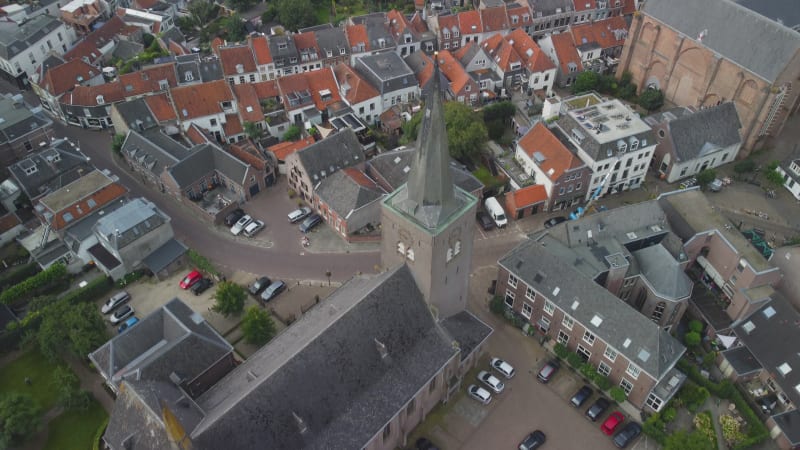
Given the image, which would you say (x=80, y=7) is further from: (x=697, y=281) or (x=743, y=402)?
(x=743, y=402)

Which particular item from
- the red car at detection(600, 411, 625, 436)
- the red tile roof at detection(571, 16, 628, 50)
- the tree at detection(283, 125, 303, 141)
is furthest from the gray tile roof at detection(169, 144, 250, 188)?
the red tile roof at detection(571, 16, 628, 50)

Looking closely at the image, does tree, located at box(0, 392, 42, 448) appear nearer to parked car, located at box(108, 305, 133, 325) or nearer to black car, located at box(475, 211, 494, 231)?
parked car, located at box(108, 305, 133, 325)

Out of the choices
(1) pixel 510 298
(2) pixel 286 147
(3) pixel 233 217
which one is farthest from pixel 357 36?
(1) pixel 510 298

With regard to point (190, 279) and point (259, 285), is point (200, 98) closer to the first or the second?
point (190, 279)

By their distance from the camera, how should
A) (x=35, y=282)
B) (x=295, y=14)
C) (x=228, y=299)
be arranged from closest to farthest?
(x=228, y=299), (x=35, y=282), (x=295, y=14)

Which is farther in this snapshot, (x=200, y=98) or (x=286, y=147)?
(x=200, y=98)

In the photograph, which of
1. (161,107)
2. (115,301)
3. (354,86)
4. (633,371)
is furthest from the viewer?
(354,86)

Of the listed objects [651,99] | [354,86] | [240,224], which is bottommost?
[240,224]

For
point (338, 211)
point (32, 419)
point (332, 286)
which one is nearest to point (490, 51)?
point (338, 211)
